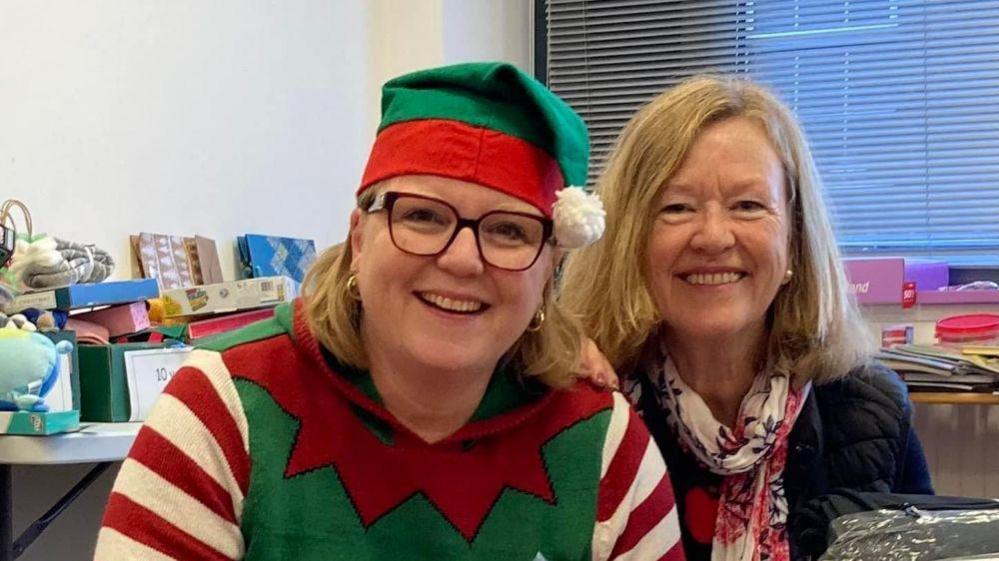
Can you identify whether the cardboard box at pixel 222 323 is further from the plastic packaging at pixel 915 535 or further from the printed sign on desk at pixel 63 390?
the plastic packaging at pixel 915 535

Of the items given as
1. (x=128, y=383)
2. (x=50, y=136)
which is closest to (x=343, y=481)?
(x=128, y=383)

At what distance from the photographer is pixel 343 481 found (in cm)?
105

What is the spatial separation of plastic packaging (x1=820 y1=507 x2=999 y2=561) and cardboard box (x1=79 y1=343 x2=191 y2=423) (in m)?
1.14

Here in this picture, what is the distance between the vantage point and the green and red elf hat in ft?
3.22

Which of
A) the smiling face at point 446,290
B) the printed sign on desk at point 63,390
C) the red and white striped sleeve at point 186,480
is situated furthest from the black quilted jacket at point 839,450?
the printed sign on desk at point 63,390

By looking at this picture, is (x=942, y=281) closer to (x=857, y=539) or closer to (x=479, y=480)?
(x=857, y=539)

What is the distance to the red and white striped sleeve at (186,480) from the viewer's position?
957 mm

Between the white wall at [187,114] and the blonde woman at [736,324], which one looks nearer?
the blonde woman at [736,324]

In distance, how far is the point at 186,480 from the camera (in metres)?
0.98

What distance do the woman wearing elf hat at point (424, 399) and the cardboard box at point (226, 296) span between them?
912 millimetres

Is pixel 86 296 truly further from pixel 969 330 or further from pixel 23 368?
pixel 969 330

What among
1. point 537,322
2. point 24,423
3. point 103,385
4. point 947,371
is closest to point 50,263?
point 103,385

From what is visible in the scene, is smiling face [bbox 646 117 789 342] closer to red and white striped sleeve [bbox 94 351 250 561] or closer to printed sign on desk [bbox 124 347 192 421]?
red and white striped sleeve [bbox 94 351 250 561]

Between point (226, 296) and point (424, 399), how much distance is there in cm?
105
